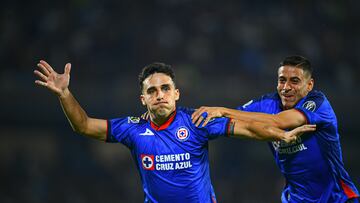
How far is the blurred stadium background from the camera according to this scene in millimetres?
13383

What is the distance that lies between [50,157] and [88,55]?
9.43 feet

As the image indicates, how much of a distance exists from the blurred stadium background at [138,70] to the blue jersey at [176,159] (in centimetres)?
741

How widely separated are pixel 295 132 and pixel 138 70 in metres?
8.59

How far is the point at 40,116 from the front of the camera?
550 inches

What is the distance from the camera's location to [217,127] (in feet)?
18.3

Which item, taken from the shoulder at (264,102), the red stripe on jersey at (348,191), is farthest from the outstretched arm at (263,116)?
the red stripe on jersey at (348,191)

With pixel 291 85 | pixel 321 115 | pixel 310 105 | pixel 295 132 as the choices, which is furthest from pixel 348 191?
pixel 291 85

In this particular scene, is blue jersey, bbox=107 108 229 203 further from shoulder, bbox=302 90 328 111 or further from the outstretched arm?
shoulder, bbox=302 90 328 111

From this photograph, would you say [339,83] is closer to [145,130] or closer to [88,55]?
[88,55]

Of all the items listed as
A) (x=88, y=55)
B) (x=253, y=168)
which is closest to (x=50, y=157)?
(x=88, y=55)

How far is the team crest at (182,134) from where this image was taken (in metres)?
5.66

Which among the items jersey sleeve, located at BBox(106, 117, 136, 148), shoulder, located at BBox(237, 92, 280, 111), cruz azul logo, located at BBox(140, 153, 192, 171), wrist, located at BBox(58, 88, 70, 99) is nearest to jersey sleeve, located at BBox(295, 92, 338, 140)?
shoulder, located at BBox(237, 92, 280, 111)

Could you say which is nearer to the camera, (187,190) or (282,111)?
(187,190)

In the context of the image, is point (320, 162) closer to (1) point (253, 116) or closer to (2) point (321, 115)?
(2) point (321, 115)
